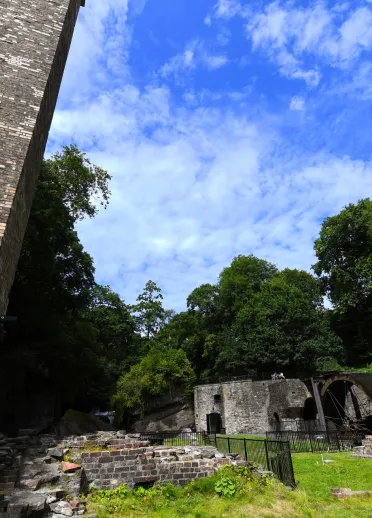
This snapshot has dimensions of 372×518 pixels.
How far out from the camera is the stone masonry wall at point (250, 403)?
21036mm

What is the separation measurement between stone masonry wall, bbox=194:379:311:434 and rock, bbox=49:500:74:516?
17479 mm

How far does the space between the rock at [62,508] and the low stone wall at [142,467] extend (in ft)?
4.02

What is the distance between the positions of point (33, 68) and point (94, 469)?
29.7 ft

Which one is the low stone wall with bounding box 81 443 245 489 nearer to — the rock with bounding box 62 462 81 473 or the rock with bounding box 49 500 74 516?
the rock with bounding box 62 462 81 473

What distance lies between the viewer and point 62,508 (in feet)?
18.8

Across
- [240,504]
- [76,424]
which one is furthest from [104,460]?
[76,424]

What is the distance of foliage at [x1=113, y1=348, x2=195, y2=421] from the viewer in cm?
2439

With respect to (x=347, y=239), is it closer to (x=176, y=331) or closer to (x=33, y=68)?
(x=176, y=331)

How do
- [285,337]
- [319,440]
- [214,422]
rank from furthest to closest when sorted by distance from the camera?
[285,337], [214,422], [319,440]

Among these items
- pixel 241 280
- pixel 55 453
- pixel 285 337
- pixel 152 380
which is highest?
pixel 241 280

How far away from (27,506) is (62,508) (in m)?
0.78

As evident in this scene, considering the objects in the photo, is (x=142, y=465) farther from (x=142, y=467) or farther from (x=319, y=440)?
(x=319, y=440)

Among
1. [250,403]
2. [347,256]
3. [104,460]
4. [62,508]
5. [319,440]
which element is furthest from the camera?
[347,256]

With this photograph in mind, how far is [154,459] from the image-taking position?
7547mm
